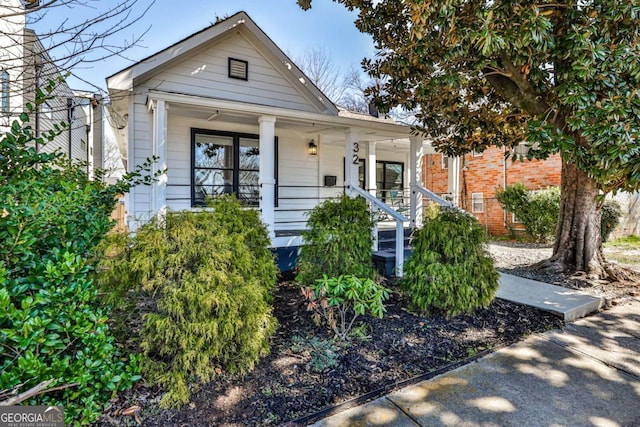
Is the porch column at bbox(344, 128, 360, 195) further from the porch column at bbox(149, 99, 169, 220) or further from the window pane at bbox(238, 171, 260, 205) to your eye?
the porch column at bbox(149, 99, 169, 220)

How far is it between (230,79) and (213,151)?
5.39ft

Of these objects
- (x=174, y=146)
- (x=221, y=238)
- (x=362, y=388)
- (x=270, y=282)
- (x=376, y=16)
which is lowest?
(x=362, y=388)

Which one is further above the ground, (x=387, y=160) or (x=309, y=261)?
(x=387, y=160)

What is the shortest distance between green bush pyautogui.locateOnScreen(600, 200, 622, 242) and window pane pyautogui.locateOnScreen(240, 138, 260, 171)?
11.3 m

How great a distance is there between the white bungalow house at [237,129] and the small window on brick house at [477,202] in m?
8.65

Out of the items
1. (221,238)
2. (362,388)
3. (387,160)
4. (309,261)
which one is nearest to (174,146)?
(309,261)

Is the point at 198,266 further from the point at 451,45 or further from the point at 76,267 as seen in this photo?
the point at 451,45

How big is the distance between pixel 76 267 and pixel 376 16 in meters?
6.44

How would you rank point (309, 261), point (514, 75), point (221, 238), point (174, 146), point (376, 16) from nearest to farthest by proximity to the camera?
point (221, 238) → point (309, 261) → point (514, 75) → point (376, 16) → point (174, 146)

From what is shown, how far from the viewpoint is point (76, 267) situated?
224 cm

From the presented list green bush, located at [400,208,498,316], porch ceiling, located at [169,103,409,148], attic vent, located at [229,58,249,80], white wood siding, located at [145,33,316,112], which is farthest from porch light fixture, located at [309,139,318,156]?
green bush, located at [400,208,498,316]

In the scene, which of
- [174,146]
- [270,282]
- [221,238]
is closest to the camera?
[221,238]

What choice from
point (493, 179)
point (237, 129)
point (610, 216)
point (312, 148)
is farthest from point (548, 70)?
point (493, 179)

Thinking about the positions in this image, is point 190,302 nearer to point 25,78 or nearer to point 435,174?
point 25,78
